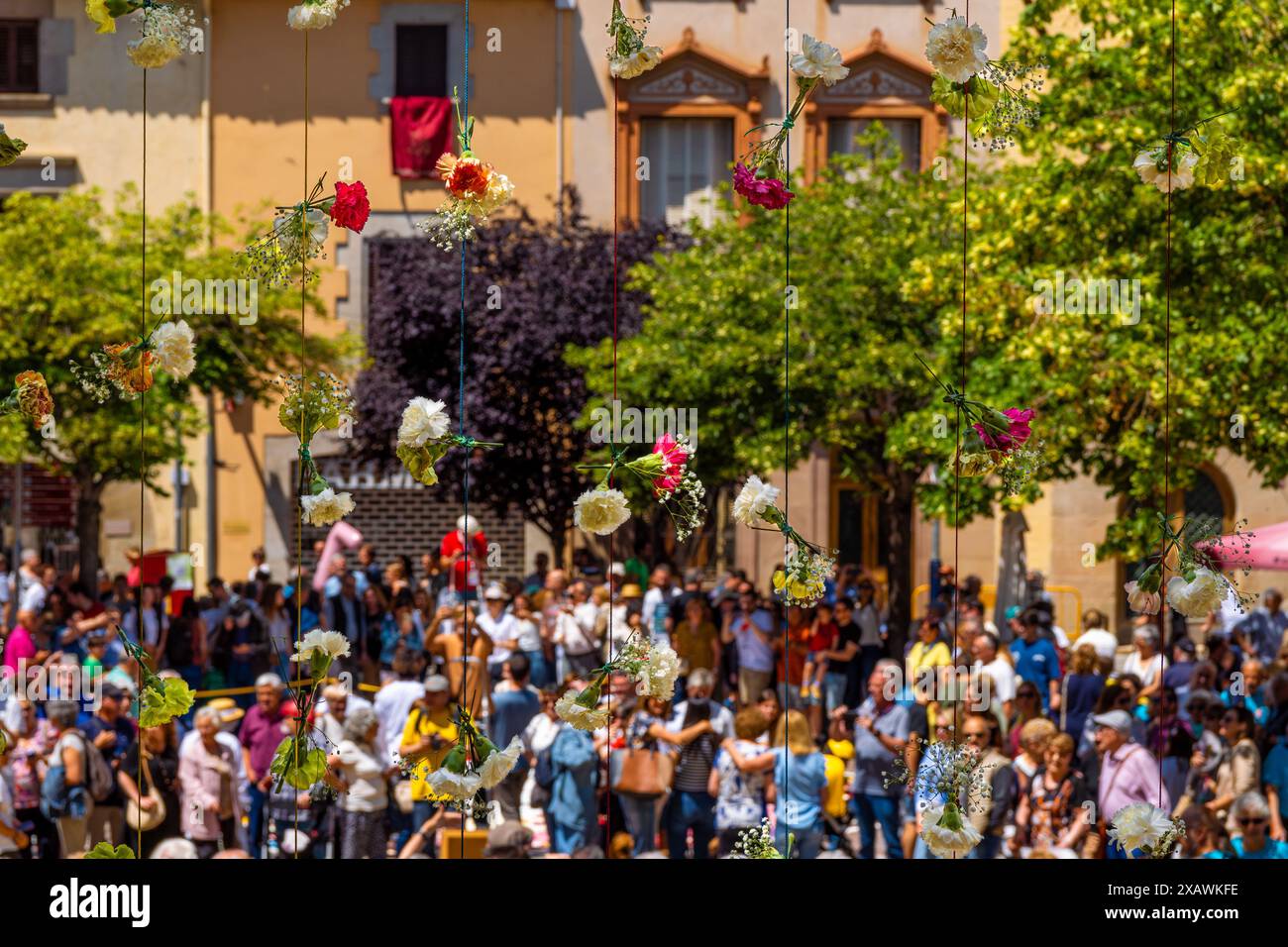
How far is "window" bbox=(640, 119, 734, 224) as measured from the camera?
26188 millimetres

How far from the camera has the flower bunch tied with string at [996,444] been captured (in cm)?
474

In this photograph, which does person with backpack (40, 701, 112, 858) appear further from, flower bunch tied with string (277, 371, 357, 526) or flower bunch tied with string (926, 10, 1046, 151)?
flower bunch tied with string (926, 10, 1046, 151)

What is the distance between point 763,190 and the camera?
476 cm

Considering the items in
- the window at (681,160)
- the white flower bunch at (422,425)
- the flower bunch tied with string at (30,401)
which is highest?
the window at (681,160)

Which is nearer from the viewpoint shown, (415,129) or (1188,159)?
(1188,159)

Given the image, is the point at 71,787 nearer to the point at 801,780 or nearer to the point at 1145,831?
the point at 801,780

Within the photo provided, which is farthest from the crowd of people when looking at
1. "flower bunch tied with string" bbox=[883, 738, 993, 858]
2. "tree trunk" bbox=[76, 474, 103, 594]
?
"tree trunk" bbox=[76, 474, 103, 594]

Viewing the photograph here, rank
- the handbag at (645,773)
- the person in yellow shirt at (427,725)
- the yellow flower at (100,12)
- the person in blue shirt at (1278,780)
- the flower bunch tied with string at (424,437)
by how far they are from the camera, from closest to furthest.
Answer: the yellow flower at (100,12), the flower bunch tied with string at (424,437), the person in blue shirt at (1278,780), the person in yellow shirt at (427,725), the handbag at (645,773)

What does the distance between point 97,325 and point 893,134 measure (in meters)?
10.9

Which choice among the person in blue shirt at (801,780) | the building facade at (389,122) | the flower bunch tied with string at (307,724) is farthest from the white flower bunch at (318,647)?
the building facade at (389,122)

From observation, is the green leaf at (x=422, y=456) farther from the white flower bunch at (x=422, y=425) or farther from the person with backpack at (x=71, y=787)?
the person with backpack at (x=71, y=787)

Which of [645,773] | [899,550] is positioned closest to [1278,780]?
[645,773]

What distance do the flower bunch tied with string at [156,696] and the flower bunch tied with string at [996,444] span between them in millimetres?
1922
